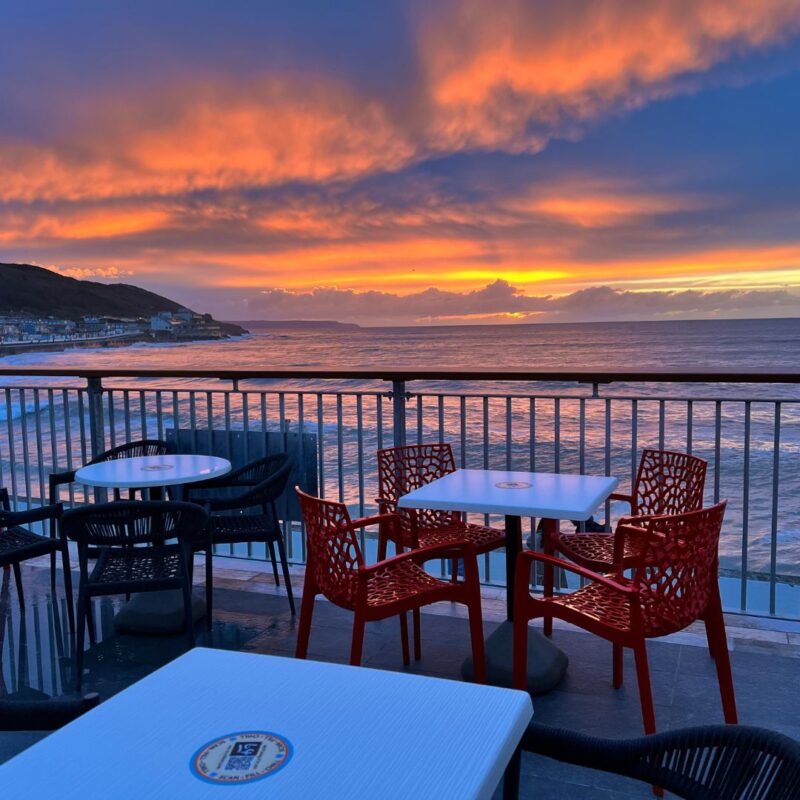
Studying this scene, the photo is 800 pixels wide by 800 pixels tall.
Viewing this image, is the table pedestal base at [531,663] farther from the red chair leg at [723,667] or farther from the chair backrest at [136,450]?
the chair backrest at [136,450]

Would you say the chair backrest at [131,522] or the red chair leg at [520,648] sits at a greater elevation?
the chair backrest at [131,522]

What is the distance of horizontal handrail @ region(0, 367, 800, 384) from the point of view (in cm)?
362

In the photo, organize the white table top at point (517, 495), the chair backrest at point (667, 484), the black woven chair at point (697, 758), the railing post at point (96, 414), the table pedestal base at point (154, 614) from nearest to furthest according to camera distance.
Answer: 1. the black woven chair at point (697, 758)
2. the white table top at point (517, 495)
3. the chair backrest at point (667, 484)
4. the table pedestal base at point (154, 614)
5. the railing post at point (96, 414)

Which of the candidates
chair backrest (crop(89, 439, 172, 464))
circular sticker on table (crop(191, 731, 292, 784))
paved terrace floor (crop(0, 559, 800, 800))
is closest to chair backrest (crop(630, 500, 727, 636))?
paved terrace floor (crop(0, 559, 800, 800))

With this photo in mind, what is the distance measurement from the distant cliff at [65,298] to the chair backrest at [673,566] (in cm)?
2165

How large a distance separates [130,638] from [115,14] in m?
9.24

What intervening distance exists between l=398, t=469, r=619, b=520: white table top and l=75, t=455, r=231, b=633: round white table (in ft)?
4.06

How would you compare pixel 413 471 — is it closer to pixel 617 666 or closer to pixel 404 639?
pixel 404 639

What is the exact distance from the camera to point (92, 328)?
70.8 ft

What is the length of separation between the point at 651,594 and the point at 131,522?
2.05 metres

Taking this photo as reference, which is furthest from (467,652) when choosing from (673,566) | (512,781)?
(512,781)

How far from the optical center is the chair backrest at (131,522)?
3.00 metres

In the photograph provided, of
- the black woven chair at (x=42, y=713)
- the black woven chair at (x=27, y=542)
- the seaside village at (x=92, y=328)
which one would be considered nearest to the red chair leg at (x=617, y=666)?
the black woven chair at (x=42, y=713)

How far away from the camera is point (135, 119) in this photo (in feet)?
39.3
